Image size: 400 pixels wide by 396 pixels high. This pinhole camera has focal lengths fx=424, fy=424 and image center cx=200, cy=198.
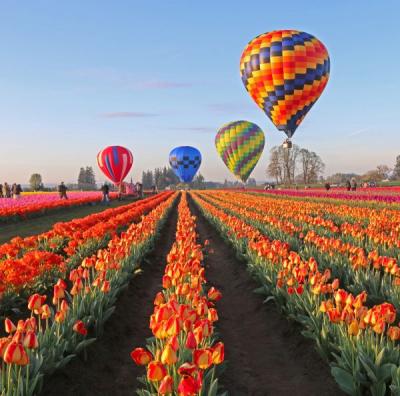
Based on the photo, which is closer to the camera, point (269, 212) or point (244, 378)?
point (244, 378)

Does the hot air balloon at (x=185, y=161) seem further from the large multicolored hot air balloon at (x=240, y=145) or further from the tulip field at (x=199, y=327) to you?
the tulip field at (x=199, y=327)

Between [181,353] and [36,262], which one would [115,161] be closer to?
[36,262]

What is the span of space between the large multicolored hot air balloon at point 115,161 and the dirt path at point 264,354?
3397 cm

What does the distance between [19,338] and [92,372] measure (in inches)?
66.6

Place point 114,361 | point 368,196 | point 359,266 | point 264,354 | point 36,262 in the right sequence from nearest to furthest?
1. point 114,361
2. point 264,354
3. point 36,262
4. point 359,266
5. point 368,196

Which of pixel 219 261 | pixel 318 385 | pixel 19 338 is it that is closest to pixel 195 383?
pixel 19 338

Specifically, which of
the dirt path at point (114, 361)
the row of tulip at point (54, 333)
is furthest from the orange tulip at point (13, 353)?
the dirt path at point (114, 361)

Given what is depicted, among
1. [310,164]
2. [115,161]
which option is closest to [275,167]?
[310,164]

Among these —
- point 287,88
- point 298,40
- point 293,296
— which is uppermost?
point 298,40

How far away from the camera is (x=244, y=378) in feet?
14.8

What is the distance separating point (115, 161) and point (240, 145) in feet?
43.1

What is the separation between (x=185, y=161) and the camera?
61.5m

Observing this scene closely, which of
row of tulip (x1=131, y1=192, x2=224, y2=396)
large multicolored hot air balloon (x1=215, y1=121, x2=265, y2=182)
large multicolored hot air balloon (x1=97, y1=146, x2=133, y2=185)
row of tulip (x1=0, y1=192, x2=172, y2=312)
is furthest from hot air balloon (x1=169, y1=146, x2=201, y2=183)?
row of tulip (x1=131, y1=192, x2=224, y2=396)

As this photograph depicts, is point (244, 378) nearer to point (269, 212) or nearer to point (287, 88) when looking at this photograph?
point (269, 212)
